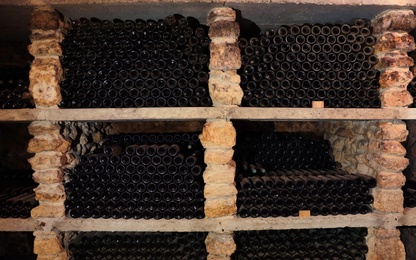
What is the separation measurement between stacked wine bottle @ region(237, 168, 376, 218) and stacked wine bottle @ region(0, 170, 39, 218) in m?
2.54

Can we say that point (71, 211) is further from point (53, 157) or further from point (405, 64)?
point (405, 64)

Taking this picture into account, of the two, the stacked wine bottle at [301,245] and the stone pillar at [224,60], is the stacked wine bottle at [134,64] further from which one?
the stacked wine bottle at [301,245]

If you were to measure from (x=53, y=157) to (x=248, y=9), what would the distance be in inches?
110

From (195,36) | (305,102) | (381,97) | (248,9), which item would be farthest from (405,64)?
(195,36)

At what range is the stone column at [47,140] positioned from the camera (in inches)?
115

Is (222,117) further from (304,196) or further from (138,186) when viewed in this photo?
(304,196)

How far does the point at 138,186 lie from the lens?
3066 millimetres

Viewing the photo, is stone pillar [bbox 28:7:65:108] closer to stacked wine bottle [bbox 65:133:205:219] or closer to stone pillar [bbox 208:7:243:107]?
stacked wine bottle [bbox 65:133:205:219]

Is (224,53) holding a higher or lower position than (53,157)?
higher

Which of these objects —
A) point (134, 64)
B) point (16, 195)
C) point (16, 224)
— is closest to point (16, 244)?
point (16, 195)

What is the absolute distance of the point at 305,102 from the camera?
305 centimetres

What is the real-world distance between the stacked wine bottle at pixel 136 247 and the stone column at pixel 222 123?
357 mm

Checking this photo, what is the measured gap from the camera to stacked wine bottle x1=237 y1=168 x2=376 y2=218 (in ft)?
10.2

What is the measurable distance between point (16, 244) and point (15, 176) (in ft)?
4.18
